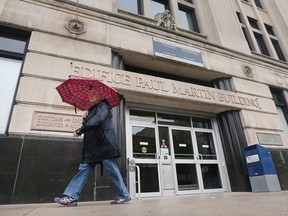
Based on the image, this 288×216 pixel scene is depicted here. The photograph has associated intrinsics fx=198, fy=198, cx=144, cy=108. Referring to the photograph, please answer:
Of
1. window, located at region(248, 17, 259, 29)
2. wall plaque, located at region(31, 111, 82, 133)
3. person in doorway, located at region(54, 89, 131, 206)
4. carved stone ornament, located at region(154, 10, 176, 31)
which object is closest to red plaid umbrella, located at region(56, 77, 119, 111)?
person in doorway, located at region(54, 89, 131, 206)

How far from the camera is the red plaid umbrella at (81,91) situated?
356cm

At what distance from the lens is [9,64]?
17.5ft

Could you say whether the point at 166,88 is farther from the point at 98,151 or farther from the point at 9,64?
the point at 9,64

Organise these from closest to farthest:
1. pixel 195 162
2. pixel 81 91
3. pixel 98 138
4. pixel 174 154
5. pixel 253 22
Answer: pixel 98 138
pixel 81 91
pixel 174 154
pixel 195 162
pixel 253 22

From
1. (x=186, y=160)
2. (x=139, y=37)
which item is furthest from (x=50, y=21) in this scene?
(x=186, y=160)

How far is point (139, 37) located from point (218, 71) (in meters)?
3.56

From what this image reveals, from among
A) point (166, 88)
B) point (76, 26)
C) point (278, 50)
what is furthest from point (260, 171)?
point (278, 50)

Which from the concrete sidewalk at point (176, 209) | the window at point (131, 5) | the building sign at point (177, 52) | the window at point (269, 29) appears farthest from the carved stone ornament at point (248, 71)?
the concrete sidewalk at point (176, 209)

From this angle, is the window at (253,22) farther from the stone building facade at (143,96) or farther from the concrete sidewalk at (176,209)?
the concrete sidewalk at (176,209)

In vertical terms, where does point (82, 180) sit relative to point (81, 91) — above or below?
below

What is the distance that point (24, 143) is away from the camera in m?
4.42

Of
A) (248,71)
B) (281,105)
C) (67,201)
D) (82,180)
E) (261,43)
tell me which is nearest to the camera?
(67,201)

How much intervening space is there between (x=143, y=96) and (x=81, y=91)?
2934 millimetres

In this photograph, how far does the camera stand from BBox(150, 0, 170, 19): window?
9752 mm
